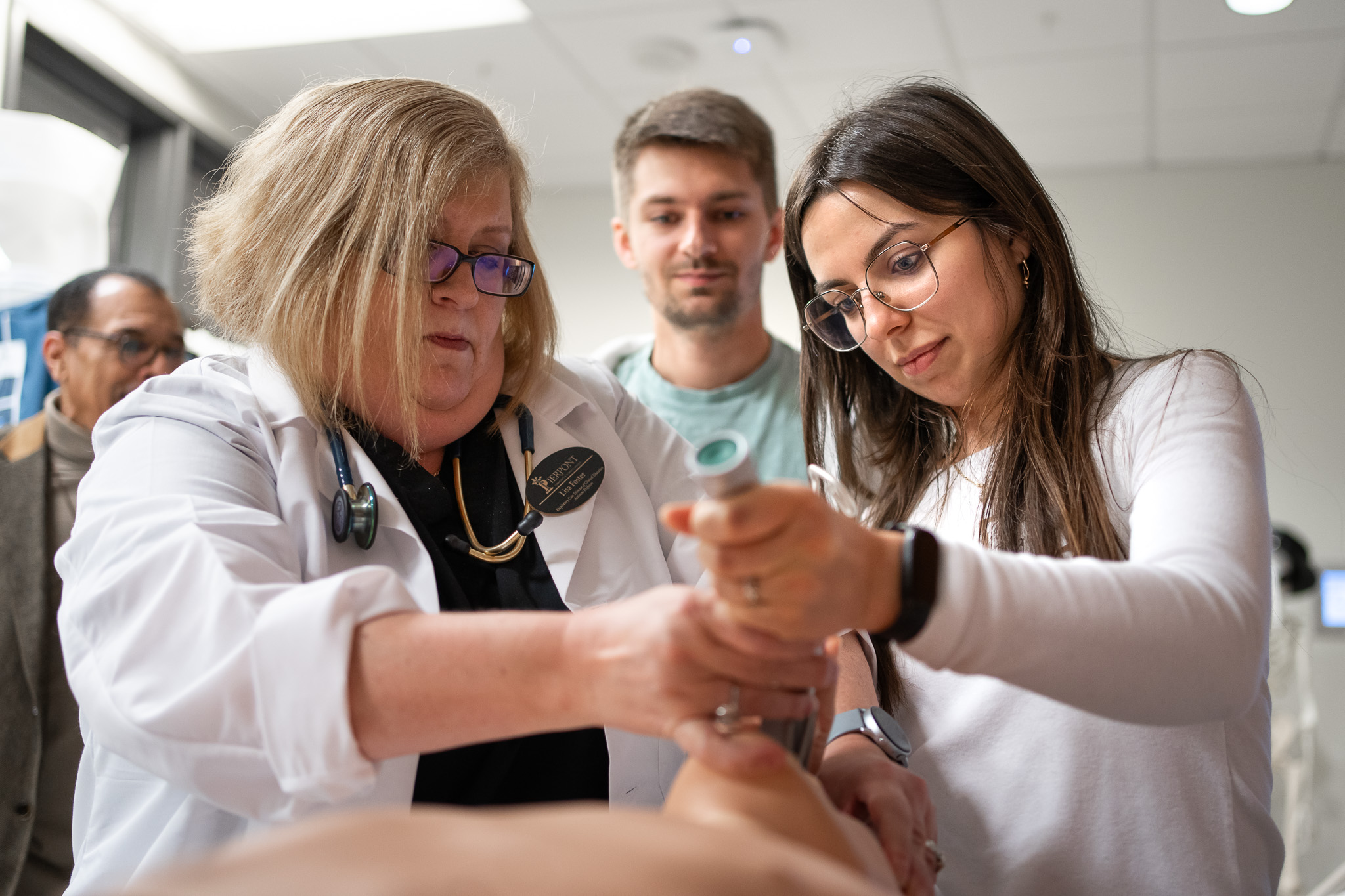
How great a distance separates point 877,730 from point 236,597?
748mm

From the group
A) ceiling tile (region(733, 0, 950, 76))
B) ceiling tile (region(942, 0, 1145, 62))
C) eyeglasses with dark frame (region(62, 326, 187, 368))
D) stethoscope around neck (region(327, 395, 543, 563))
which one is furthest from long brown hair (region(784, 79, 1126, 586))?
ceiling tile (region(942, 0, 1145, 62))

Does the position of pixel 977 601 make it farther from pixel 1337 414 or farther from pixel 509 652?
pixel 1337 414

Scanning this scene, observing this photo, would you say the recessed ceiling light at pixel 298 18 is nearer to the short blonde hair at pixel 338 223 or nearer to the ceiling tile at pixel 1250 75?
the ceiling tile at pixel 1250 75

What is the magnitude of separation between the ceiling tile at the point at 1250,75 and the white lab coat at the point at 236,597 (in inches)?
160

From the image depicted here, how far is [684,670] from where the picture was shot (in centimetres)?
91

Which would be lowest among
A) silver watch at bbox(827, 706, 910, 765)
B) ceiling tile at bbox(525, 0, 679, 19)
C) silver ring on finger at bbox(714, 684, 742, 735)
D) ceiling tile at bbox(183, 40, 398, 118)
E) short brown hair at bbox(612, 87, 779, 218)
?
silver watch at bbox(827, 706, 910, 765)

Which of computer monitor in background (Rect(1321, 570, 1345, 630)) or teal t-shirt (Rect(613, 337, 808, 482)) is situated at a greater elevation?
teal t-shirt (Rect(613, 337, 808, 482))

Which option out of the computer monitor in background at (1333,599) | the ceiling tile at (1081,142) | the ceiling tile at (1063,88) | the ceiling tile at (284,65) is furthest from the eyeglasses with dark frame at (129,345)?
the computer monitor in background at (1333,599)

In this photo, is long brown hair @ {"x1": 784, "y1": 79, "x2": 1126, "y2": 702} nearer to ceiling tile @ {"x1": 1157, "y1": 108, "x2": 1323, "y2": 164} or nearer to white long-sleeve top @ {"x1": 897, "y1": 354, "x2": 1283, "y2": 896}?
white long-sleeve top @ {"x1": 897, "y1": 354, "x2": 1283, "y2": 896}

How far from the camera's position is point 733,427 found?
2.70 metres

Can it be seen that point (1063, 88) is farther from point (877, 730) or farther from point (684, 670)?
point (684, 670)

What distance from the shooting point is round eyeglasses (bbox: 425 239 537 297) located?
1.44 meters

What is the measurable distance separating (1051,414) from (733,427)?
1.31 metres

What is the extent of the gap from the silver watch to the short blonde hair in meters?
0.68
